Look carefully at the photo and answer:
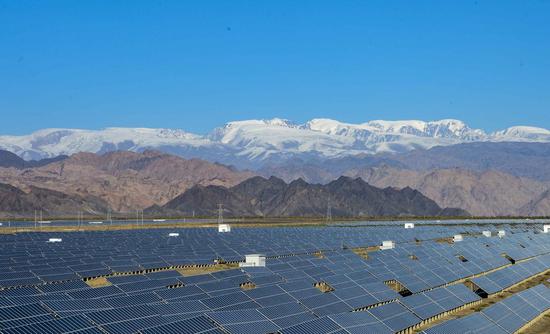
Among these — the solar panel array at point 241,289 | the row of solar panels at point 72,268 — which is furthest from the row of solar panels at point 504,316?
the row of solar panels at point 72,268

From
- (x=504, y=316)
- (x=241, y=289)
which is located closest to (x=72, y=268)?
(x=241, y=289)

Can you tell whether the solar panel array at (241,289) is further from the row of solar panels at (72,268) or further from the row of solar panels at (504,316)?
the row of solar panels at (504,316)

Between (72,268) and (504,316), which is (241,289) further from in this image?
(72,268)

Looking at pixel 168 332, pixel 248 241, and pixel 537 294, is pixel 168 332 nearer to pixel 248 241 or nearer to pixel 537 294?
pixel 537 294

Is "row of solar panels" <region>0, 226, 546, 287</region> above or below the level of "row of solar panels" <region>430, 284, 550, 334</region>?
above

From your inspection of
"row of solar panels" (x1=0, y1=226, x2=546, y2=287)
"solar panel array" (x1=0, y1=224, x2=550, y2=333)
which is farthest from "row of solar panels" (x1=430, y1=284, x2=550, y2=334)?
"row of solar panels" (x1=0, y1=226, x2=546, y2=287)

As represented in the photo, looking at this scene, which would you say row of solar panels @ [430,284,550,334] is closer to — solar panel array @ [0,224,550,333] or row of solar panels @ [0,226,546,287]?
solar panel array @ [0,224,550,333]

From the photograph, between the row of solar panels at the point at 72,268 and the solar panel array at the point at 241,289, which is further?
the row of solar panels at the point at 72,268

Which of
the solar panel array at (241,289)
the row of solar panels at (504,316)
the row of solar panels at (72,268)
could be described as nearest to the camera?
the solar panel array at (241,289)
